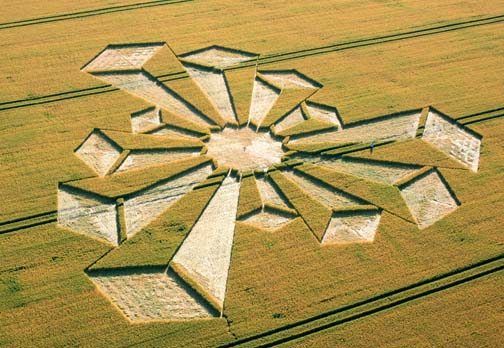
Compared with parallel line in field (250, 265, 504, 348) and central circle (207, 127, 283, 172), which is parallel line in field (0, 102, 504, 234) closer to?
central circle (207, 127, 283, 172)

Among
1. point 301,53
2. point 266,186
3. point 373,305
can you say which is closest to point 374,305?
point 373,305

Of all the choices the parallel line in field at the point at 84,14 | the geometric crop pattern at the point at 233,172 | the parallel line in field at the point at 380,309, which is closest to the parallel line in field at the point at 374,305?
the parallel line in field at the point at 380,309

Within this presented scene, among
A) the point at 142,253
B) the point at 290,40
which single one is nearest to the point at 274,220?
the point at 142,253

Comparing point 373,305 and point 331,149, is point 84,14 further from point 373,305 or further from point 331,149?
point 373,305

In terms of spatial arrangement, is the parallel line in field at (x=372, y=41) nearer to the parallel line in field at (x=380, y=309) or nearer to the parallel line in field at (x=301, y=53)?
the parallel line in field at (x=301, y=53)

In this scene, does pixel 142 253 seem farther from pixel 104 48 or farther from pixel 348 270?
pixel 104 48

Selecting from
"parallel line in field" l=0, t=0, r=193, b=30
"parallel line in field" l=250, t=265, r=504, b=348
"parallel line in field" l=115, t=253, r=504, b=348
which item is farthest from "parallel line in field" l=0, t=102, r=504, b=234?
"parallel line in field" l=0, t=0, r=193, b=30
